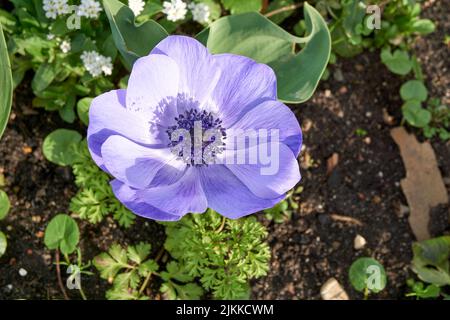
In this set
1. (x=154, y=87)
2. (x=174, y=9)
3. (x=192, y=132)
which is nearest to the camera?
(x=154, y=87)

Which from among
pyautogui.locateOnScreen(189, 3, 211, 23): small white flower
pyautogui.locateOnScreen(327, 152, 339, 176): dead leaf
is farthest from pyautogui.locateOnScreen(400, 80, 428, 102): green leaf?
pyautogui.locateOnScreen(189, 3, 211, 23): small white flower

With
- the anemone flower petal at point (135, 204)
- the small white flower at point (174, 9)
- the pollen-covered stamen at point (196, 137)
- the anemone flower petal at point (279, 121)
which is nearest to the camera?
the anemone flower petal at point (135, 204)

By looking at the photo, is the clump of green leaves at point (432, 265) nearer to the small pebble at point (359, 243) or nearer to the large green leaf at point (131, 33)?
the small pebble at point (359, 243)

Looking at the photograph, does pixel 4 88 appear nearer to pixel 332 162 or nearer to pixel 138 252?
pixel 138 252

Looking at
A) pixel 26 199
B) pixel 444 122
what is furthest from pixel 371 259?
pixel 26 199

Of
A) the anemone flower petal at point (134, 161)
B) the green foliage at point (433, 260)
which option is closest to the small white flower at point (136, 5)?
the anemone flower petal at point (134, 161)

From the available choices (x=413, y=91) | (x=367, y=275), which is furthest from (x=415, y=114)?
(x=367, y=275)

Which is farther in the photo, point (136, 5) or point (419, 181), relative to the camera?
point (419, 181)
